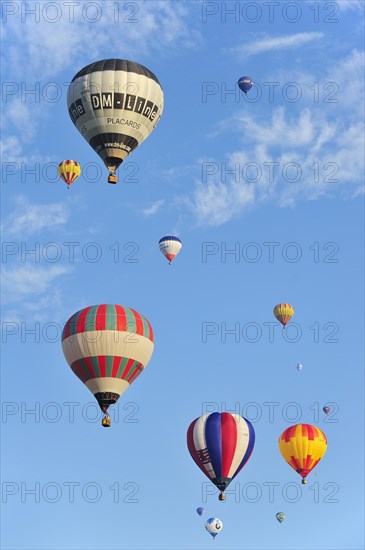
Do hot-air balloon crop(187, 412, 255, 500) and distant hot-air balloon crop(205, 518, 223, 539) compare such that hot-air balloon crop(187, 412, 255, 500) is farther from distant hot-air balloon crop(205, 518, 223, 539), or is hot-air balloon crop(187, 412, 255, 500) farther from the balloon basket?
distant hot-air balloon crop(205, 518, 223, 539)

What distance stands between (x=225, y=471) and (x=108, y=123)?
17.9 meters

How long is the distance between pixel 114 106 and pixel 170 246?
22.6 m

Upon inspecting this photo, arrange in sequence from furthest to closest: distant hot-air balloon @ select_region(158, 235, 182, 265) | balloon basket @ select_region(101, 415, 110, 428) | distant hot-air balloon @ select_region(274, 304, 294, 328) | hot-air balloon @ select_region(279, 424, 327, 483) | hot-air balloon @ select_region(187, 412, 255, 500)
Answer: distant hot-air balloon @ select_region(274, 304, 294, 328)
distant hot-air balloon @ select_region(158, 235, 182, 265)
hot-air balloon @ select_region(279, 424, 327, 483)
hot-air balloon @ select_region(187, 412, 255, 500)
balloon basket @ select_region(101, 415, 110, 428)

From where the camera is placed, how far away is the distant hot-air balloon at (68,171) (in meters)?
75.9

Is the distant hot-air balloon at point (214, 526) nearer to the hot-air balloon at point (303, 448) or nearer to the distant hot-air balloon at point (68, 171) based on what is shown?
the hot-air balloon at point (303, 448)

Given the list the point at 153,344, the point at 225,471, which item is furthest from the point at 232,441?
the point at 153,344

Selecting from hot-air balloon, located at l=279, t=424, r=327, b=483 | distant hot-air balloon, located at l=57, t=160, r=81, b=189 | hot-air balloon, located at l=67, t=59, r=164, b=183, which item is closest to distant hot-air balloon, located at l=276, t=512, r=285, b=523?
hot-air balloon, located at l=279, t=424, r=327, b=483

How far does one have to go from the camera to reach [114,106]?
59.6 m

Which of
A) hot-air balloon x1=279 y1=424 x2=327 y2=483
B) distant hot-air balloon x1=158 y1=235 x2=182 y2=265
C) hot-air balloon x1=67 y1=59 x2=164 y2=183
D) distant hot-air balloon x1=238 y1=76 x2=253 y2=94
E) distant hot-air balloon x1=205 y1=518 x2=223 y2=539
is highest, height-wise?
distant hot-air balloon x1=238 y1=76 x2=253 y2=94

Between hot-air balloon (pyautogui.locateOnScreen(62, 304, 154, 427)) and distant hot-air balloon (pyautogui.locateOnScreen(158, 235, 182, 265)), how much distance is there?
22042 mm

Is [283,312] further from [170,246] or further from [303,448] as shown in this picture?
[303,448]

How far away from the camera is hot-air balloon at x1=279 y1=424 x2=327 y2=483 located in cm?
7069

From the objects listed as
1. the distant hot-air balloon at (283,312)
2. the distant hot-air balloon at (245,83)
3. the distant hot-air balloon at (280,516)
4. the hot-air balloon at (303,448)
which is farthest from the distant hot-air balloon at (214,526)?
the distant hot-air balloon at (245,83)

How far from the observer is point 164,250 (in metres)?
81.1
